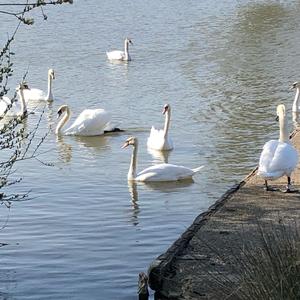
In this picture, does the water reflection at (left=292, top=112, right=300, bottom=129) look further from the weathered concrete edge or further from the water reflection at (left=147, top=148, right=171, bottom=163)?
the weathered concrete edge

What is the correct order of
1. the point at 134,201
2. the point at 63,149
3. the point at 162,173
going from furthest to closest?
the point at 63,149
the point at 162,173
the point at 134,201

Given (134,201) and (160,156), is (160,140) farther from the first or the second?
(134,201)

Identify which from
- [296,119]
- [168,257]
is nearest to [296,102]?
[296,119]

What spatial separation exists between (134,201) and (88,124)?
4076 millimetres

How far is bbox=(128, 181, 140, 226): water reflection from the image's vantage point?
1034 cm

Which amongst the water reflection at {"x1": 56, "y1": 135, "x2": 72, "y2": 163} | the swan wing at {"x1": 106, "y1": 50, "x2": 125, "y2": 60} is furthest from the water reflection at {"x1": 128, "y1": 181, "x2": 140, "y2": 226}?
the swan wing at {"x1": 106, "y1": 50, "x2": 125, "y2": 60}

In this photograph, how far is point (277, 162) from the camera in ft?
33.4

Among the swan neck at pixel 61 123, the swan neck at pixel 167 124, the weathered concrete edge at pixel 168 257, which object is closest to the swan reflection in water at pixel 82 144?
the swan neck at pixel 61 123

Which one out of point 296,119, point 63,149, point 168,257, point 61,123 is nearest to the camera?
point 168,257

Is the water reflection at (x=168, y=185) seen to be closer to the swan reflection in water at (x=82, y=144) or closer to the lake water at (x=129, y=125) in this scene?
the lake water at (x=129, y=125)

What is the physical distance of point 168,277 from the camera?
7.23 metres

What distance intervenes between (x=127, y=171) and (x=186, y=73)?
8.66 meters

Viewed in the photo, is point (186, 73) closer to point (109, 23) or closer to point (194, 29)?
point (194, 29)

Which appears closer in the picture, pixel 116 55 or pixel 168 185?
pixel 168 185
